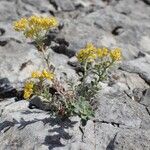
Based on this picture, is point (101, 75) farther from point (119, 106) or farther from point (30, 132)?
point (30, 132)

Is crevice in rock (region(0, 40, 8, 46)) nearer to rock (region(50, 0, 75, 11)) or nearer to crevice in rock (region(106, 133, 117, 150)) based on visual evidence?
rock (region(50, 0, 75, 11))

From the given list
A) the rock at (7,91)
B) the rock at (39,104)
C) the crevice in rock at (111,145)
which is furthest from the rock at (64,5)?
the crevice in rock at (111,145)

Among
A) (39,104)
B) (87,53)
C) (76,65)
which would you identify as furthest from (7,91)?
(87,53)

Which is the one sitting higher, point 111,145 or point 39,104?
point 111,145

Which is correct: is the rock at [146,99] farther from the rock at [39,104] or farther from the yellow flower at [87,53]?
the rock at [39,104]

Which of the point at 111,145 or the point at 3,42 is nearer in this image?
the point at 111,145

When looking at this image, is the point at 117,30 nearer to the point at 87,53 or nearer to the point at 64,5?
the point at 64,5

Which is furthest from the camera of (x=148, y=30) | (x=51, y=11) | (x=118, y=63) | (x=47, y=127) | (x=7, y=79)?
(x=51, y=11)

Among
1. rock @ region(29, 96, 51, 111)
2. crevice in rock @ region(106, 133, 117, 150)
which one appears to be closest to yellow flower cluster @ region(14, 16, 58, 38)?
rock @ region(29, 96, 51, 111)

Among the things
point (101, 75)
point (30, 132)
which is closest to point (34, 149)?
point (30, 132)

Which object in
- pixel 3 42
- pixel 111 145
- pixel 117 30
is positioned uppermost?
pixel 111 145
